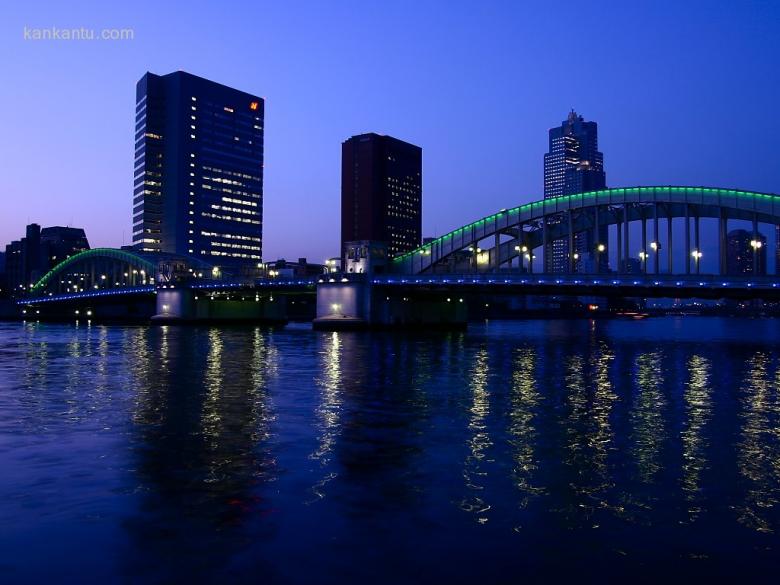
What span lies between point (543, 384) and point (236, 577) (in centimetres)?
2531

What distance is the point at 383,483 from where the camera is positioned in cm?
1348

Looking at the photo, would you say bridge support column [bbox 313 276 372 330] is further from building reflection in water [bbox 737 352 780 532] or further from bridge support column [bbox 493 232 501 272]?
building reflection in water [bbox 737 352 780 532]

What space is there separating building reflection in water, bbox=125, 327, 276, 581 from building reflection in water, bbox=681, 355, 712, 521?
7482 mm

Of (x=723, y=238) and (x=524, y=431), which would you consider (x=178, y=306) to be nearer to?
(x=723, y=238)

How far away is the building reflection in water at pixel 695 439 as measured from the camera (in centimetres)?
1265

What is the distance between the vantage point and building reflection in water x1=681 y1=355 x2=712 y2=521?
12.7m

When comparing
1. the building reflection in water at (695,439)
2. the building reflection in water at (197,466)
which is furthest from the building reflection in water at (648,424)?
the building reflection in water at (197,466)

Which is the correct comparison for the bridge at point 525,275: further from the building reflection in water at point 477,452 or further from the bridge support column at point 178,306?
the building reflection in water at point 477,452

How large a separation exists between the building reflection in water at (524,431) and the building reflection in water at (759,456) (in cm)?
352

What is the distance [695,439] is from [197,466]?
1247cm

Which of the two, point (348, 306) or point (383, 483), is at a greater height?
point (348, 306)

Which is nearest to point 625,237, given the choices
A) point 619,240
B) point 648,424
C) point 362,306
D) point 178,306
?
point 619,240

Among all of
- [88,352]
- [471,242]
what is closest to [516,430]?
[88,352]

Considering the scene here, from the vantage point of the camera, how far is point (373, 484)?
13.4m
